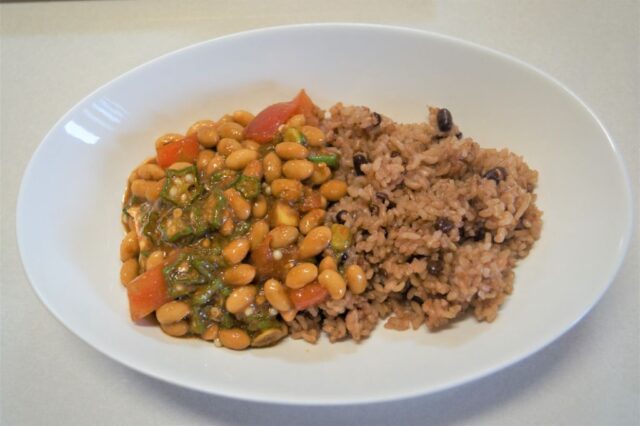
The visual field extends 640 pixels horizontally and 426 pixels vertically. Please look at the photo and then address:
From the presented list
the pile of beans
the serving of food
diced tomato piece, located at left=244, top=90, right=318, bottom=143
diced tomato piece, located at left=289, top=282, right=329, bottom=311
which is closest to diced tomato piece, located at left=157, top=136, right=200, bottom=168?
the pile of beans

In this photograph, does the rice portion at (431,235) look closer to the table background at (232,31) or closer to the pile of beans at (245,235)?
the pile of beans at (245,235)

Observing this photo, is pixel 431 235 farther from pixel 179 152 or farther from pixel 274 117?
pixel 179 152

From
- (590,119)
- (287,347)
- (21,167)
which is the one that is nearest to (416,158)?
(590,119)

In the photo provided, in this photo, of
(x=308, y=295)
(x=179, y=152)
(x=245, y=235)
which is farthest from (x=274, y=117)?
(x=308, y=295)

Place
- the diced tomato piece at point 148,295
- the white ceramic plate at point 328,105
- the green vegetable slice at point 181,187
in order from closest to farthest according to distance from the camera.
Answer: the white ceramic plate at point 328,105 < the diced tomato piece at point 148,295 < the green vegetable slice at point 181,187

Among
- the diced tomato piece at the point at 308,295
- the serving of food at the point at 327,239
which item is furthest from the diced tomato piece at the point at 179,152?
the diced tomato piece at the point at 308,295

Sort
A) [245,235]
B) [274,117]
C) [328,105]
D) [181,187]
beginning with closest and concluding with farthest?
[245,235] < [181,187] < [274,117] < [328,105]

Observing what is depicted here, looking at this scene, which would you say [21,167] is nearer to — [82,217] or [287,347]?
[82,217]
